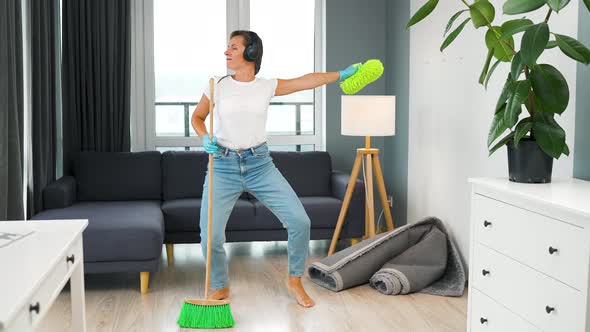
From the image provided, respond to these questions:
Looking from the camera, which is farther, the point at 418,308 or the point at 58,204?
the point at 58,204

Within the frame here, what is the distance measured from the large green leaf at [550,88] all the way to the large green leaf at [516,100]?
32mm

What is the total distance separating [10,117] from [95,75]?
154 cm

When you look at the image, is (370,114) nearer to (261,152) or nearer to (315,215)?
(315,215)

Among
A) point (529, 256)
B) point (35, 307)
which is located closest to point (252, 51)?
point (529, 256)

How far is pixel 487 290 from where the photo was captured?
3.00 metres

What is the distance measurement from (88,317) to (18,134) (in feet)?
3.69

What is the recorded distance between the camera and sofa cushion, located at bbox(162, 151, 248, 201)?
17.8ft

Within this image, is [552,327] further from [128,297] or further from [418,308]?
[128,297]

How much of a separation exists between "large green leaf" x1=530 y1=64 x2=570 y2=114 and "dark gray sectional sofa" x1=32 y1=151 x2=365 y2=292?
229 centimetres

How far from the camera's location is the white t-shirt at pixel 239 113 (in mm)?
3879

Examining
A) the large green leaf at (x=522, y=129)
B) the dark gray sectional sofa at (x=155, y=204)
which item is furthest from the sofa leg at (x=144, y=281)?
the large green leaf at (x=522, y=129)

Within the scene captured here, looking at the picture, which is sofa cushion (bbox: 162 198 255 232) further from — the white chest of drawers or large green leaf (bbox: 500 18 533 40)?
large green leaf (bbox: 500 18 533 40)

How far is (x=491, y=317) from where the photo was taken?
2.96 m

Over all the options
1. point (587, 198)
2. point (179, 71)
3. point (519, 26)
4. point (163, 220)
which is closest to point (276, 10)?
point (179, 71)
